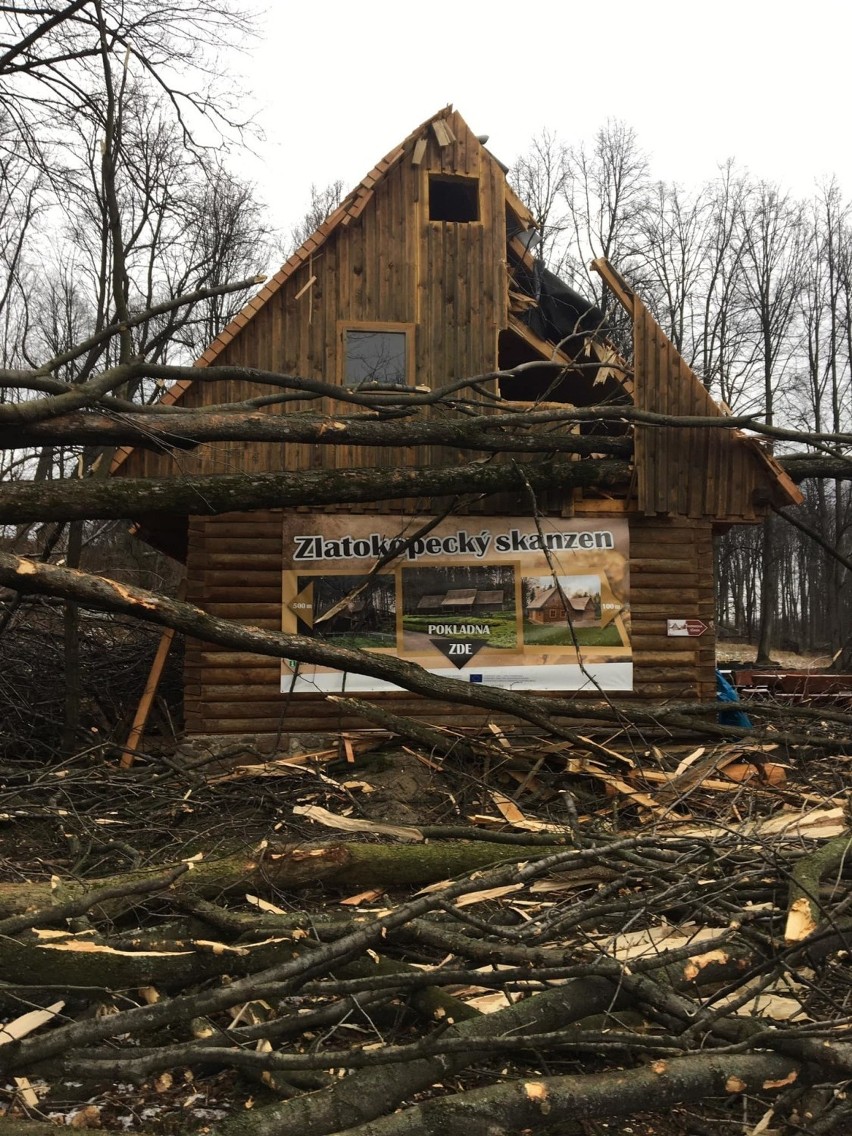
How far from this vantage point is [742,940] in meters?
4.85

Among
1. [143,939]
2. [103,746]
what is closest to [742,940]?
[143,939]

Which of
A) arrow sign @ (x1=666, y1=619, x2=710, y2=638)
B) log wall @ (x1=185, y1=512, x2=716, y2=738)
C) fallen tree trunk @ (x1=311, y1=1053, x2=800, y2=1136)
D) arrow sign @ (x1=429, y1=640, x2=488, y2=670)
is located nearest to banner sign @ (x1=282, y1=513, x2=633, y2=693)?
arrow sign @ (x1=429, y1=640, x2=488, y2=670)

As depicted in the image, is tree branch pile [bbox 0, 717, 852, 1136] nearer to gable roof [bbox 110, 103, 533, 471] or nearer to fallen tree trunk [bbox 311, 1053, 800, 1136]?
fallen tree trunk [bbox 311, 1053, 800, 1136]

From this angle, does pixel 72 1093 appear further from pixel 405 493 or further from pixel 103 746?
pixel 405 493

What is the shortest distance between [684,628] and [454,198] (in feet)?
23.2

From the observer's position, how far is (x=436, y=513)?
474 inches

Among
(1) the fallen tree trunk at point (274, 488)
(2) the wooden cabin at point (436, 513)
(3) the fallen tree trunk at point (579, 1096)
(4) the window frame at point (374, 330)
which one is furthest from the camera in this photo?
(4) the window frame at point (374, 330)

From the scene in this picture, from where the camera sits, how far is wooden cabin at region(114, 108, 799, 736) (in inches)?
466

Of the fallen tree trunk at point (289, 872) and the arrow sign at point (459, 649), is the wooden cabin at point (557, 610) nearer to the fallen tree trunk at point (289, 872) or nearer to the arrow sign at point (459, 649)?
the arrow sign at point (459, 649)

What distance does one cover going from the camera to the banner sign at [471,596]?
11.9m

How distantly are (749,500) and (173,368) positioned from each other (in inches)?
299

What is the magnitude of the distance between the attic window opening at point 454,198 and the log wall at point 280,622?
5196 millimetres

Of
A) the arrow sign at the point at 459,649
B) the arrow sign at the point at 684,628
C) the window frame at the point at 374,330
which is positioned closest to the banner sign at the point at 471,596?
the arrow sign at the point at 459,649

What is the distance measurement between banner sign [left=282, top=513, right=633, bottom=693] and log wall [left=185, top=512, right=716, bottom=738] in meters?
0.27
